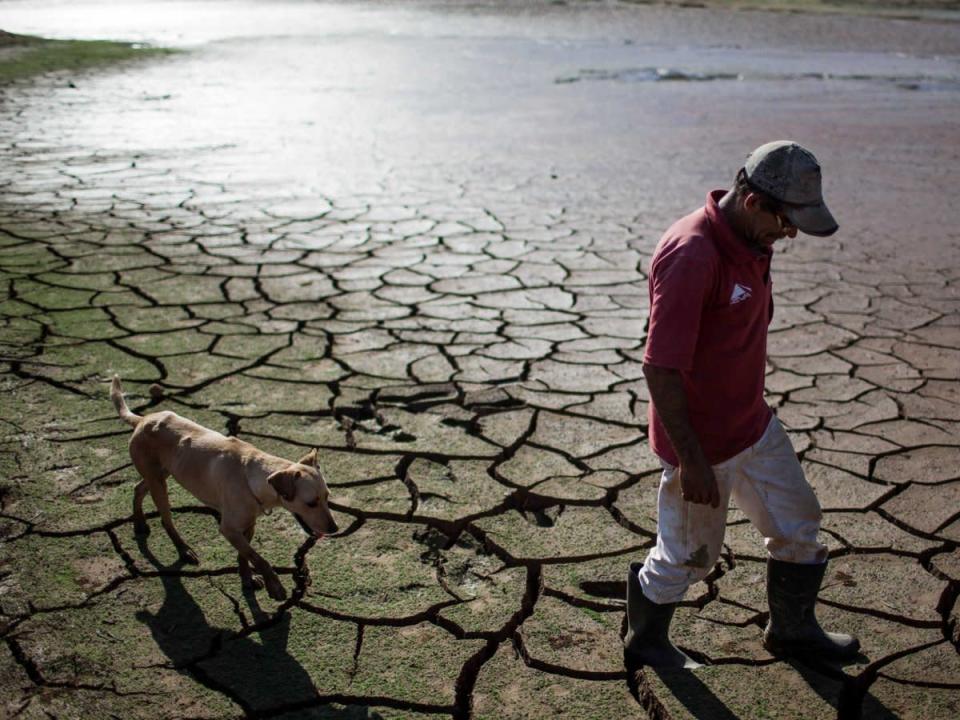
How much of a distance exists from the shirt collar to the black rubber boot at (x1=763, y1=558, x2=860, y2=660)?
0.82 metres

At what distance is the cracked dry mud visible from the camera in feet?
9.34

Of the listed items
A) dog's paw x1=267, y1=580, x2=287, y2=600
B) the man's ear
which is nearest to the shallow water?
the man's ear

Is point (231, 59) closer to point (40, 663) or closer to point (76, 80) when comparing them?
point (76, 80)

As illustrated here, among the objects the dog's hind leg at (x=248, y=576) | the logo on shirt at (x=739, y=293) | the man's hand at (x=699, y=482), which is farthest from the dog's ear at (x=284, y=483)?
the logo on shirt at (x=739, y=293)

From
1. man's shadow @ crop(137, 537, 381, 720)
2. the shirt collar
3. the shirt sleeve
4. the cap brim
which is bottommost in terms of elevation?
man's shadow @ crop(137, 537, 381, 720)

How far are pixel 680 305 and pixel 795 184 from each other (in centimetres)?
37

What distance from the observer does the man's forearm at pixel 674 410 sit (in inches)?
98.0

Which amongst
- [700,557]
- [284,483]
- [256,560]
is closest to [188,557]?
[256,560]

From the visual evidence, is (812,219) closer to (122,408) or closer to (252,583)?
(252,583)

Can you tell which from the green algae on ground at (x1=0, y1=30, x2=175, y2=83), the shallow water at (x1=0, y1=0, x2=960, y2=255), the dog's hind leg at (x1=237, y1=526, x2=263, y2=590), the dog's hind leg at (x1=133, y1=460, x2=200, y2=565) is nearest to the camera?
the dog's hind leg at (x1=237, y1=526, x2=263, y2=590)

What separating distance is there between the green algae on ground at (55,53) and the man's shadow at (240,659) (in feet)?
48.7

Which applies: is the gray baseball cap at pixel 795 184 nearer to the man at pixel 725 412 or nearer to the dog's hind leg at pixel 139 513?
the man at pixel 725 412

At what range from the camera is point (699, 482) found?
2.52 meters

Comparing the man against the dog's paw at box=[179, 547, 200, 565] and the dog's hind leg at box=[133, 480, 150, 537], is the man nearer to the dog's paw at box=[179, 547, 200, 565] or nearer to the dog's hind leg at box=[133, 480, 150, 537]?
the dog's paw at box=[179, 547, 200, 565]
